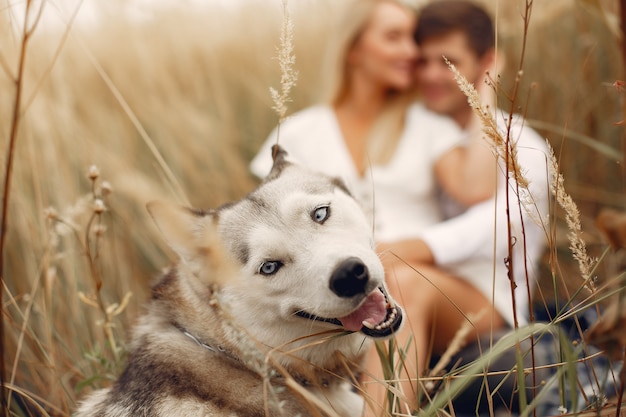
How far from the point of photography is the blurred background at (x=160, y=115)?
9.77ft

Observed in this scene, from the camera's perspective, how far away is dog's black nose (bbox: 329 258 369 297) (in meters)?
1.48

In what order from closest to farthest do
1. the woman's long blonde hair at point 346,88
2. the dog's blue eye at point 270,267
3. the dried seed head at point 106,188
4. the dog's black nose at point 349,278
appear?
the dog's black nose at point 349,278, the dog's blue eye at point 270,267, the dried seed head at point 106,188, the woman's long blonde hair at point 346,88

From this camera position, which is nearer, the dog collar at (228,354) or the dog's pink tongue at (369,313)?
the dog's pink tongue at (369,313)

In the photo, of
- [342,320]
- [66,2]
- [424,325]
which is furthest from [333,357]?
[66,2]

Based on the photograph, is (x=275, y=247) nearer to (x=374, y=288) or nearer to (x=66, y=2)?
(x=374, y=288)

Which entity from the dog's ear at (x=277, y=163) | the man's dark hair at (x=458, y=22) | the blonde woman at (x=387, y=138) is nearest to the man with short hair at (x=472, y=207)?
the man's dark hair at (x=458, y=22)

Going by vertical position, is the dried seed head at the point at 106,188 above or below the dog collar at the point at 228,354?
above

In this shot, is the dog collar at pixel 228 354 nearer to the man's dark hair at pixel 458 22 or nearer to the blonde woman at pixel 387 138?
the blonde woman at pixel 387 138

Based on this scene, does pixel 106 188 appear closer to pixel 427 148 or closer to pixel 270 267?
pixel 270 267

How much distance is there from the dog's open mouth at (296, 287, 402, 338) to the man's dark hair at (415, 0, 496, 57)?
7.90 feet

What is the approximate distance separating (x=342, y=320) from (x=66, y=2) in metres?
2.33

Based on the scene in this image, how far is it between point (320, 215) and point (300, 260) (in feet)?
0.68

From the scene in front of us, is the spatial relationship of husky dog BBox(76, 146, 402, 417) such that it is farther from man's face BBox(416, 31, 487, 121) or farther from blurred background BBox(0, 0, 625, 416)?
man's face BBox(416, 31, 487, 121)

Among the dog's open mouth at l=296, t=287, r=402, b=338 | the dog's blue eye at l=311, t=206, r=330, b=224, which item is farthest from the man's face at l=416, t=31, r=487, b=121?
the dog's open mouth at l=296, t=287, r=402, b=338
